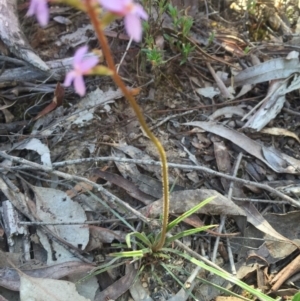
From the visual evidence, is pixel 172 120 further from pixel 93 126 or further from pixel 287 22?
pixel 287 22

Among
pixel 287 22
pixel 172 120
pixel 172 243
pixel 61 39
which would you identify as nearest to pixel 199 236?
pixel 172 243

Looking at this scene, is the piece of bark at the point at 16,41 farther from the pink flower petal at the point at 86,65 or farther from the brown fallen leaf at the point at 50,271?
the pink flower petal at the point at 86,65

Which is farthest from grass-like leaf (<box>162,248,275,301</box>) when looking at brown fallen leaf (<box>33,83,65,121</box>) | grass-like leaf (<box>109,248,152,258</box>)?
brown fallen leaf (<box>33,83,65,121</box>)

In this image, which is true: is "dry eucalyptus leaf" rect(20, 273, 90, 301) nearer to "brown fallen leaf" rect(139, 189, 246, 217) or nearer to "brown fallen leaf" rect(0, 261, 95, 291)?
"brown fallen leaf" rect(0, 261, 95, 291)

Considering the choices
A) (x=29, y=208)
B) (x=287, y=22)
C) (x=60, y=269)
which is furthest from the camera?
(x=287, y=22)

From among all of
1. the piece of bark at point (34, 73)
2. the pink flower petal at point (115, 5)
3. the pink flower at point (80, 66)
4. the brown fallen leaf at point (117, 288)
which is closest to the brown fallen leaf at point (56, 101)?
the piece of bark at point (34, 73)

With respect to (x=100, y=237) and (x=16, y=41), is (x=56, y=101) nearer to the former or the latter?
(x=16, y=41)
